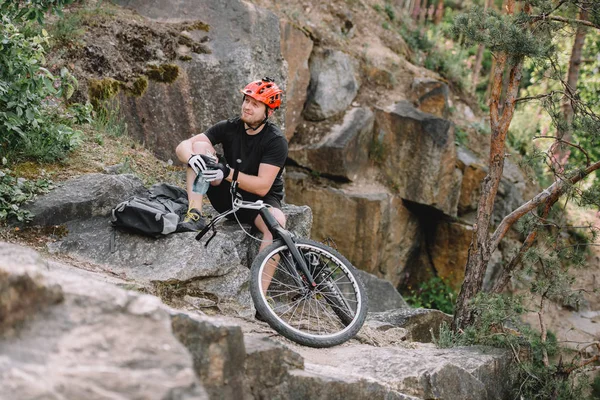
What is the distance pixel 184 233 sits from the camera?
226 inches

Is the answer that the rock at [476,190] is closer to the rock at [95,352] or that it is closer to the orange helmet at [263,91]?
the orange helmet at [263,91]

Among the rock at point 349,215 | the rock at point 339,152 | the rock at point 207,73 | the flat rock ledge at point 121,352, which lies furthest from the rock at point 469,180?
the flat rock ledge at point 121,352

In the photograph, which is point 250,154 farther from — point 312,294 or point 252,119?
point 312,294

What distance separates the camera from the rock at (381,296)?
991 cm

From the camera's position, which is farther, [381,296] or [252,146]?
[381,296]

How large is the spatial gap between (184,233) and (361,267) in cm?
663

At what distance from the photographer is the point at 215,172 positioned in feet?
16.8

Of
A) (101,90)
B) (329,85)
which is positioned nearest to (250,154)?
(101,90)

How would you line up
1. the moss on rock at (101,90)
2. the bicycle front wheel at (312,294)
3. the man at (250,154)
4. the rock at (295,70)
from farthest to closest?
the rock at (295,70), the moss on rock at (101,90), the man at (250,154), the bicycle front wheel at (312,294)

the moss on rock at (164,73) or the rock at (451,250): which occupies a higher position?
the moss on rock at (164,73)

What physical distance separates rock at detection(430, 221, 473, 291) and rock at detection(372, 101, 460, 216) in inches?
23.1

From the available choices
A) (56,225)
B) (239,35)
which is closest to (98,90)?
(239,35)

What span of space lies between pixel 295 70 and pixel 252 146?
21.2ft

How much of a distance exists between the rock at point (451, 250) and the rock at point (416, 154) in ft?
1.93
